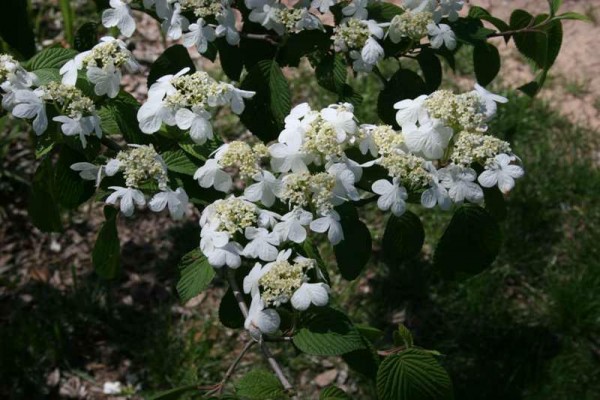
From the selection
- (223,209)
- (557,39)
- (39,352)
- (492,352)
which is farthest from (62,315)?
(557,39)

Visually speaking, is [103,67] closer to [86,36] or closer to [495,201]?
[86,36]

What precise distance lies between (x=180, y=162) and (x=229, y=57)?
12.4 inches

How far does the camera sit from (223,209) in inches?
44.1

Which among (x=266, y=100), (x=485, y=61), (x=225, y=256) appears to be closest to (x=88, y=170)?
(x=225, y=256)

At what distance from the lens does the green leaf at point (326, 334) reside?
110 centimetres

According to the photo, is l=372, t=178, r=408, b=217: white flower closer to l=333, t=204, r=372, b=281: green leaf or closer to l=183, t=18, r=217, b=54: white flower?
l=333, t=204, r=372, b=281: green leaf

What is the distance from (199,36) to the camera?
133 cm

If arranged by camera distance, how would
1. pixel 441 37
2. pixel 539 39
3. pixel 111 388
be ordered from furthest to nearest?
pixel 111 388 → pixel 539 39 → pixel 441 37

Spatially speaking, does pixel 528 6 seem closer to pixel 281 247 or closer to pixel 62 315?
pixel 62 315

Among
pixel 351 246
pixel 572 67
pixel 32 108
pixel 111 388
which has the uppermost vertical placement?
pixel 32 108

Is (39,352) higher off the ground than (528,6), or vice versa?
(528,6)

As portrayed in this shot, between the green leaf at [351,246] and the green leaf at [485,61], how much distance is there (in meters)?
0.53

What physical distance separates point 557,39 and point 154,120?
88cm

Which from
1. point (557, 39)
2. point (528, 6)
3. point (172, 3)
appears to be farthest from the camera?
point (528, 6)
